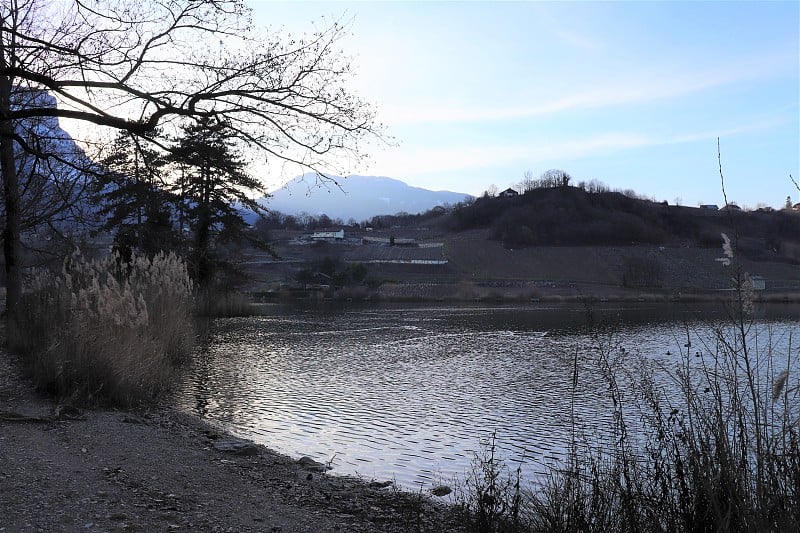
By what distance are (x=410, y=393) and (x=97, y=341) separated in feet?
17.9

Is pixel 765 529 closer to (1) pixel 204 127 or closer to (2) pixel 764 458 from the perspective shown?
(2) pixel 764 458

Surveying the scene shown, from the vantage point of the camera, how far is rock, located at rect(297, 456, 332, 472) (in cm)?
674

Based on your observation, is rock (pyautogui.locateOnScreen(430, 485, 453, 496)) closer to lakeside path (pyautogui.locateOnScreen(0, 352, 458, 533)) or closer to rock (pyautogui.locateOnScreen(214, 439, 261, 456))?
lakeside path (pyautogui.locateOnScreen(0, 352, 458, 533))

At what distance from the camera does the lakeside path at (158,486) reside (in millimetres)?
4383

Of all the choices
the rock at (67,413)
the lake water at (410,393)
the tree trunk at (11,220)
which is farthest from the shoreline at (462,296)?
the rock at (67,413)

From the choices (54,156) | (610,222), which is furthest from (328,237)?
(54,156)

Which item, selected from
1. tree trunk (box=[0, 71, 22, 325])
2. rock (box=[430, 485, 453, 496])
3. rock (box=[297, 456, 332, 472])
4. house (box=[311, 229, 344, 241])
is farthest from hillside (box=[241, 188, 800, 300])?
rock (box=[430, 485, 453, 496])

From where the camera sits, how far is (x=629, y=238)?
102 meters

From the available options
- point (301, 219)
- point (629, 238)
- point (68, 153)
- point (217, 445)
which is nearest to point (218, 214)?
point (68, 153)

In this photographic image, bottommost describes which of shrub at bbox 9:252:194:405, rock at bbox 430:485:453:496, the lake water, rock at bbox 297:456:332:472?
the lake water

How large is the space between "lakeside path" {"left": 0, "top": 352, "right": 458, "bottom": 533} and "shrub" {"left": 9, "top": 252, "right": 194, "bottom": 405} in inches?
26.5

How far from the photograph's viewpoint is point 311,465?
6871 mm

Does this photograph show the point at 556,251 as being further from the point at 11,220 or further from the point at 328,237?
the point at 11,220

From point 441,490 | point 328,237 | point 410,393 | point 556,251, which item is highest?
point 328,237
